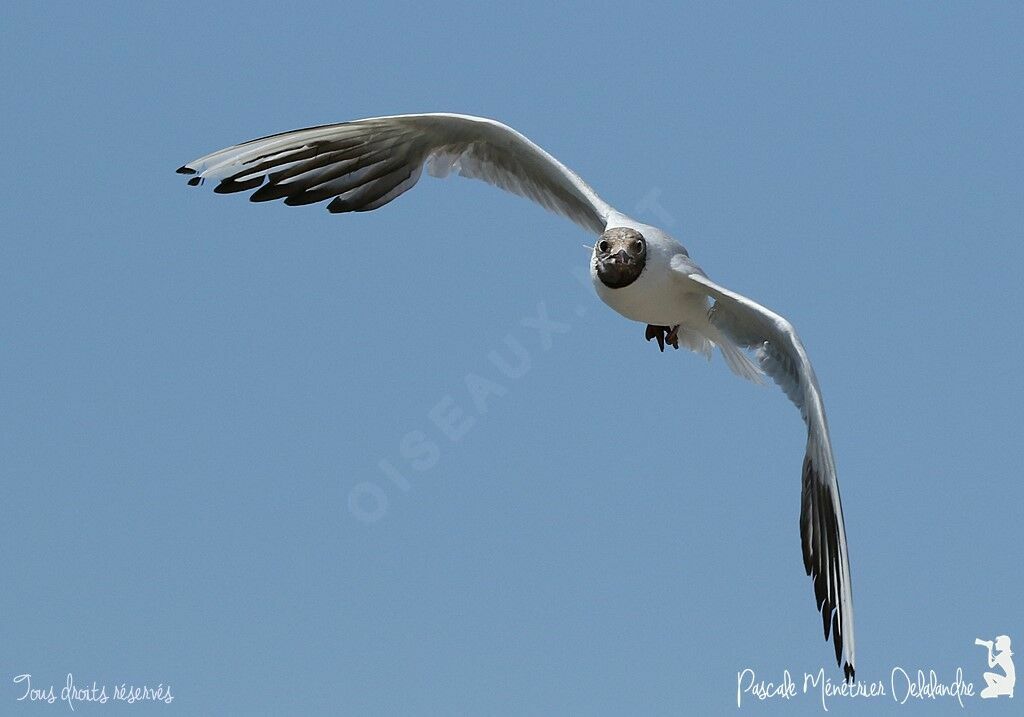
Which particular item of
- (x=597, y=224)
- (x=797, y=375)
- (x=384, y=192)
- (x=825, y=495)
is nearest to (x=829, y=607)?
(x=825, y=495)

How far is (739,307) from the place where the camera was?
7.29 meters

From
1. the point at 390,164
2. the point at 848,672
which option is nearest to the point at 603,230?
the point at 390,164

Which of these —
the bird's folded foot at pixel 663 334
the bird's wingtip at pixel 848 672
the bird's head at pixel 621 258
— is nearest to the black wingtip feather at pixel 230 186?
the bird's head at pixel 621 258

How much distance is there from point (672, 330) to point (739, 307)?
3.63ft

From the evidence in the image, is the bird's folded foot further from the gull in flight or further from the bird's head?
the bird's head

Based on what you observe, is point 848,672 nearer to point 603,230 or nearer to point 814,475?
point 814,475

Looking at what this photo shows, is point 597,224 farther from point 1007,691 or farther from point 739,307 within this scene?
point 1007,691

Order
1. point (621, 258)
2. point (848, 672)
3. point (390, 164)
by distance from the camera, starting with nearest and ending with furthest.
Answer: point (848, 672) → point (621, 258) → point (390, 164)

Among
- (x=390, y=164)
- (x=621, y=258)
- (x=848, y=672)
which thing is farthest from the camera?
(x=390, y=164)

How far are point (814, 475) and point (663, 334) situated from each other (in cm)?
174

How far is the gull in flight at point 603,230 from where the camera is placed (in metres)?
6.89

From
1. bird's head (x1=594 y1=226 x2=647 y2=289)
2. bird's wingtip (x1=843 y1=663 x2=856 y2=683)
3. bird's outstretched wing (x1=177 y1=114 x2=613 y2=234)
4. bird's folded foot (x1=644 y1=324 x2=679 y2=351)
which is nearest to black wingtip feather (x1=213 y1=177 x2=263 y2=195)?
bird's outstretched wing (x1=177 y1=114 x2=613 y2=234)

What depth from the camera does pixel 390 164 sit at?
27.4 feet

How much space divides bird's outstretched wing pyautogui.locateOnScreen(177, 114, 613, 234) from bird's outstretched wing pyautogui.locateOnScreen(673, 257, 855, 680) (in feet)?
4.10
